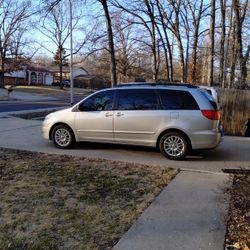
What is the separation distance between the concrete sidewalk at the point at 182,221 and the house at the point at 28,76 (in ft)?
259

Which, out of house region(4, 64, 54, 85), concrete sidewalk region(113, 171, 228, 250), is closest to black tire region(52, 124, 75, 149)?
concrete sidewalk region(113, 171, 228, 250)

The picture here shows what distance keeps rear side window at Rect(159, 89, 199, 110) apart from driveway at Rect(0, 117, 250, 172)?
119 centimetres

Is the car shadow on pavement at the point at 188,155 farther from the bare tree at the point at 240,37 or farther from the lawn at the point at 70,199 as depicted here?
the bare tree at the point at 240,37

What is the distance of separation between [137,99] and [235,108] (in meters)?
9.50

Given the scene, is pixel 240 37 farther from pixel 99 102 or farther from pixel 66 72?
pixel 66 72

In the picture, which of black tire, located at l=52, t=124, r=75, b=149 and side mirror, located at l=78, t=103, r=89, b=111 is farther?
black tire, located at l=52, t=124, r=75, b=149

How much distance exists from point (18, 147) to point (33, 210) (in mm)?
5194

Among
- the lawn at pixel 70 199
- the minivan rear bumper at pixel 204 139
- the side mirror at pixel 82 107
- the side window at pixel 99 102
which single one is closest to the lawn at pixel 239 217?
the lawn at pixel 70 199

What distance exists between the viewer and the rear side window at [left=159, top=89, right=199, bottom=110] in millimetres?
9273

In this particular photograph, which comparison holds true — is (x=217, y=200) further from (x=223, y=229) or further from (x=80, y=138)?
(x=80, y=138)

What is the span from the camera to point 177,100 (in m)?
9.41

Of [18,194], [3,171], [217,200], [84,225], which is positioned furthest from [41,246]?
[3,171]

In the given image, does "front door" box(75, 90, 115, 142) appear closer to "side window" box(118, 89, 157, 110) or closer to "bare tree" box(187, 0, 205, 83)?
"side window" box(118, 89, 157, 110)

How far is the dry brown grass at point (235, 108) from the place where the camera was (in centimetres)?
1803
